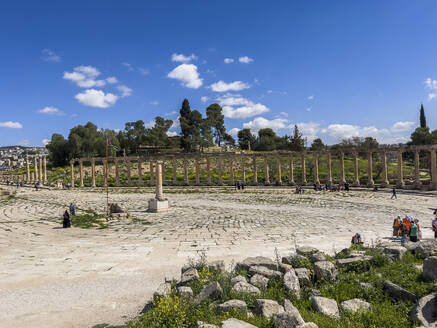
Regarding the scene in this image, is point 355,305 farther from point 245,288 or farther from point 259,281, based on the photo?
point 245,288

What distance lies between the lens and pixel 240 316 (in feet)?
17.8

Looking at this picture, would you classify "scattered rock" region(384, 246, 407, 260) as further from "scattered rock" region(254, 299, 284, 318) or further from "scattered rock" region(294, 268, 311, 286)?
"scattered rock" region(254, 299, 284, 318)

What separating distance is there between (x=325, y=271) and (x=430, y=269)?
88.6 inches

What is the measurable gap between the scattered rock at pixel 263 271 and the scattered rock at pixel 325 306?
4.65 feet

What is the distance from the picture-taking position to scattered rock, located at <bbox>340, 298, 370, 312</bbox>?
18.2ft

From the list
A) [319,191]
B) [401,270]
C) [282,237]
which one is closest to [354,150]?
[319,191]

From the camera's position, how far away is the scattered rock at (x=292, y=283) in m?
6.42

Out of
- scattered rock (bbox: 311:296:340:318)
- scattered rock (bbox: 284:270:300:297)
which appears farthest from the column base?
scattered rock (bbox: 311:296:340:318)

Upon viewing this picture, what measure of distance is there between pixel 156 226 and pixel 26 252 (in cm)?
679

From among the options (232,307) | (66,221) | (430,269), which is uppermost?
(430,269)

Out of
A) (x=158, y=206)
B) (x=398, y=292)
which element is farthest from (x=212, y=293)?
(x=158, y=206)

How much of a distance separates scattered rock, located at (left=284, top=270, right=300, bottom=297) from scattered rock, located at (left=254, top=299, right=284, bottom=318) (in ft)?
2.84

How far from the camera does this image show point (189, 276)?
7246mm

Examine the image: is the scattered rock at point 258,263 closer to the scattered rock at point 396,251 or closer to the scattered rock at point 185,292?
the scattered rock at point 185,292
